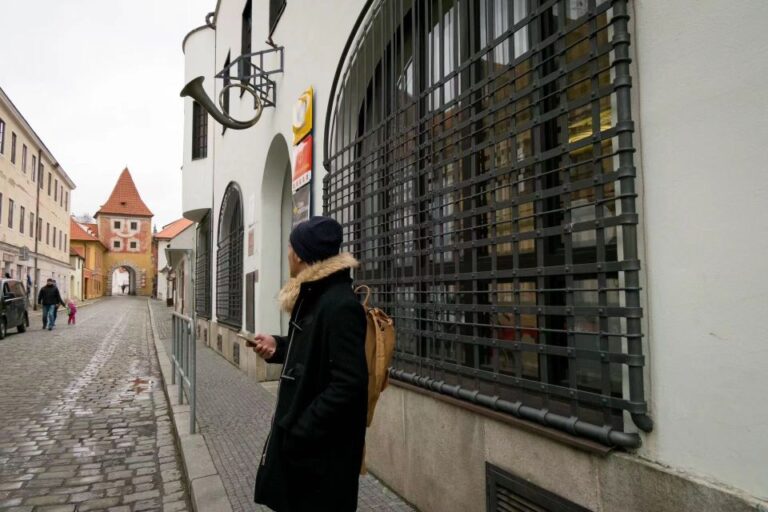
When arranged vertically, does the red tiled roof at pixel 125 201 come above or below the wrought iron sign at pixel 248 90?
above

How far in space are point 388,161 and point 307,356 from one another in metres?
2.62

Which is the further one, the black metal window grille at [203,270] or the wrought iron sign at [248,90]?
the black metal window grille at [203,270]

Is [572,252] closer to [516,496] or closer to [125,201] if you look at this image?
[516,496]

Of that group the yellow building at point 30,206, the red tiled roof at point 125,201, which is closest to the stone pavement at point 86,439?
the yellow building at point 30,206

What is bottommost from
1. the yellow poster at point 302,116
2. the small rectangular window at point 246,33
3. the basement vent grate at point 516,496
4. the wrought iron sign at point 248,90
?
the basement vent grate at point 516,496

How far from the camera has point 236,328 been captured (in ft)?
37.0

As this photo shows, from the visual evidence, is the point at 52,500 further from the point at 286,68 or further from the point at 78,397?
the point at 286,68

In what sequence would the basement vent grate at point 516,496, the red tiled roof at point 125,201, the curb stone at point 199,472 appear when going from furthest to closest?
the red tiled roof at point 125,201 < the curb stone at point 199,472 < the basement vent grate at point 516,496

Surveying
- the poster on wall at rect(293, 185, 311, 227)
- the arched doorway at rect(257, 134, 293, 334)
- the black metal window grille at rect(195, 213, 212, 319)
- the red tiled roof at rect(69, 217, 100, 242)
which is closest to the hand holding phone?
the poster on wall at rect(293, 185, 311, 227)

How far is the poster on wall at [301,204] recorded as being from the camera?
6.77 m

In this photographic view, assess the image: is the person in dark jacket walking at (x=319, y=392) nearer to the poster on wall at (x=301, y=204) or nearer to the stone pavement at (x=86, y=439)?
the stone pavement at (x=86, y=439)

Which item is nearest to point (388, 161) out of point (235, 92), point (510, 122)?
point (510, 122)

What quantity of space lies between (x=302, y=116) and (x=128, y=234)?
3215 inches

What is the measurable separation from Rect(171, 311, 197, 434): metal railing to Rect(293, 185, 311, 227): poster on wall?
1.82 metres
